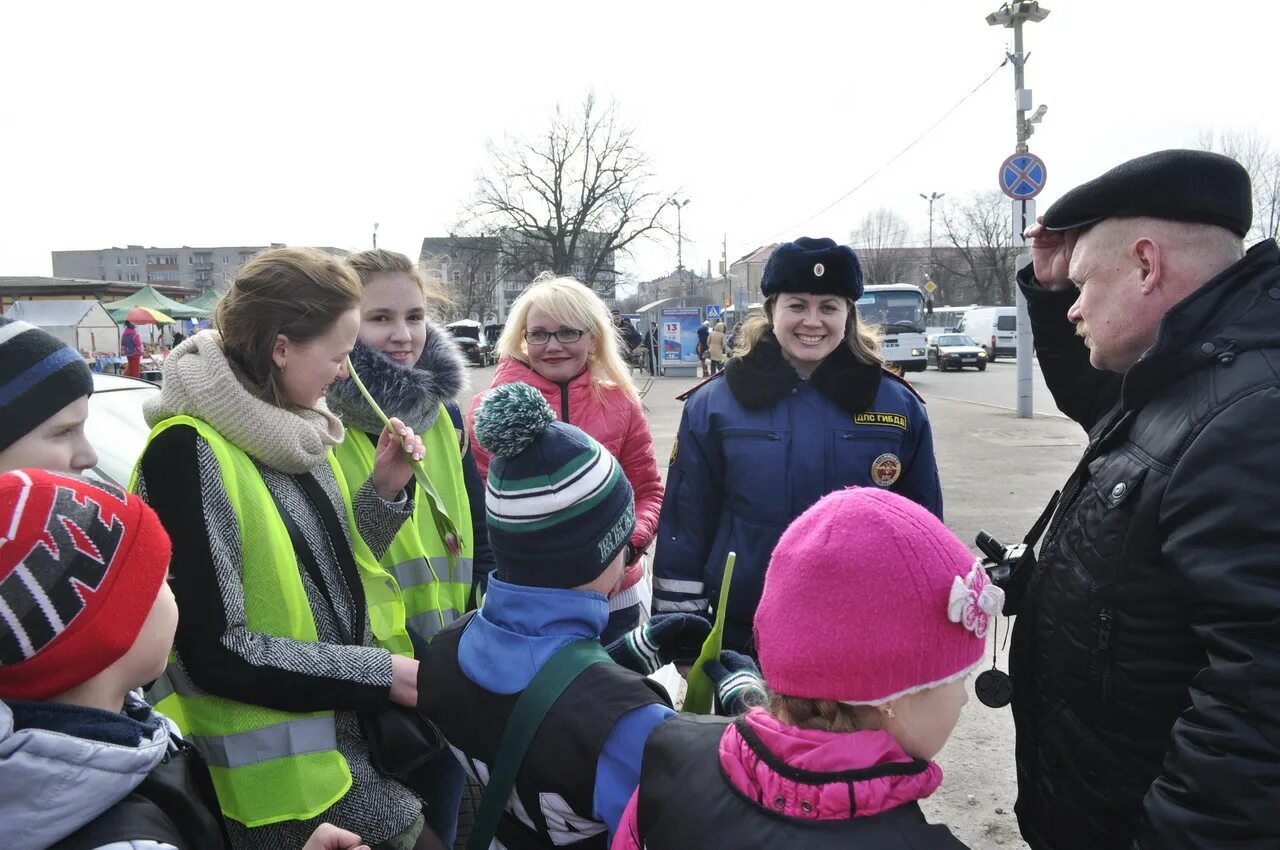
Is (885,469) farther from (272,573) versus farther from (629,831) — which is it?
(272,573)

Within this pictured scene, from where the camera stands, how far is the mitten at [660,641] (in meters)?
1.67

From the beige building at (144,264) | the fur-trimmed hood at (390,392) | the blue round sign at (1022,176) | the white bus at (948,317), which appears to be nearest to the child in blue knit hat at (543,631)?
the fur-trimmed hood at (390,392)

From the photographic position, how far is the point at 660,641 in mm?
1683

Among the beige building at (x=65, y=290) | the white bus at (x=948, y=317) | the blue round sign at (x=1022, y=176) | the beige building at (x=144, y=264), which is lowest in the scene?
the white bus at (x=948, y=317)

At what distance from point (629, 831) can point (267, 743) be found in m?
0.86

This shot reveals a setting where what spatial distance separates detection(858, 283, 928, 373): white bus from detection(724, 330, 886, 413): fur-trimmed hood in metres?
24.6

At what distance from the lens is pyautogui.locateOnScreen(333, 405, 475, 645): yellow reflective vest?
2.31m

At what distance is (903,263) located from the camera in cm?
8150

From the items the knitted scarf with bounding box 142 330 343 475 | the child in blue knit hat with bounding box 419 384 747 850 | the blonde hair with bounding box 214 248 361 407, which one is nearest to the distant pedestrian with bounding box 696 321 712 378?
the blonde hair with bounding box 214 248 361 407

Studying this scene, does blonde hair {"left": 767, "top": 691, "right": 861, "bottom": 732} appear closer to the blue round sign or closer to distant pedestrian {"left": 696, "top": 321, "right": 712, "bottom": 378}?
the blue round sign

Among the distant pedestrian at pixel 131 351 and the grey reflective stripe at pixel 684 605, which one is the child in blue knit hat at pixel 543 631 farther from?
the distant pedestrian at pixel 131 351

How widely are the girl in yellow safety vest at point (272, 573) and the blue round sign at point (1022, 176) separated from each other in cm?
1167

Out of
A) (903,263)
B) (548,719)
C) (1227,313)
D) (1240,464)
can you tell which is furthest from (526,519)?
(903,263)

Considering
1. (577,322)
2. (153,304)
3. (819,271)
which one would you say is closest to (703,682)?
(819,271)
